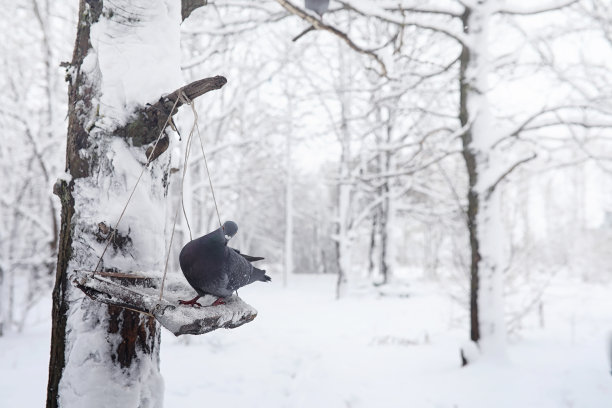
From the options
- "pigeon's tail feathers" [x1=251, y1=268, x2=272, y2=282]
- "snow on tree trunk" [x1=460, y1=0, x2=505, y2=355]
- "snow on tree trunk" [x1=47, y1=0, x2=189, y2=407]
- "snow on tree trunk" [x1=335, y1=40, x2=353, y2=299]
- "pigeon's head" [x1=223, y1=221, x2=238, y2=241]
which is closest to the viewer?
"snow on tree trunk" [x1=47, y1=0, x2=189, y2=407]

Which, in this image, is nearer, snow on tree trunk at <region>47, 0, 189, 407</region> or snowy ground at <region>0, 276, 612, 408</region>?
snow on tree trunk at <region>47, 0, 189, 407</region>

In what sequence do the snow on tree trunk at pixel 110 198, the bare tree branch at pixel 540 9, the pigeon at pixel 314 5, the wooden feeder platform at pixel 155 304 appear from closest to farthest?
1. the wooden feeder platform at pixel 155 304
2. the snow on tree trunk at pixel 110 198
3. the pigeon at pixel 314 5
4. the bare tree branch at pixel 540 9

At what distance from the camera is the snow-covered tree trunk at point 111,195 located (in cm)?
172

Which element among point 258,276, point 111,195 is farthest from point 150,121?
point 258,276

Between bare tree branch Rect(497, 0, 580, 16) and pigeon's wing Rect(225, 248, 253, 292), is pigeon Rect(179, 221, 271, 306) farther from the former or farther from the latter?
bare tree branch Rect(497, 0, 580, 16)

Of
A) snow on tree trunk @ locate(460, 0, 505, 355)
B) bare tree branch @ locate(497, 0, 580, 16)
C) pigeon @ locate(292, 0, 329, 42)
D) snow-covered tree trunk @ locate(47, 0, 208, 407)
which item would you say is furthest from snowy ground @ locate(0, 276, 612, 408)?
bare tree branch @ locate(497, 0, 580, 16)

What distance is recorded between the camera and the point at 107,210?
185 centimetres

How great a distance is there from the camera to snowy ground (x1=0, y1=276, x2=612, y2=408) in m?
3.82

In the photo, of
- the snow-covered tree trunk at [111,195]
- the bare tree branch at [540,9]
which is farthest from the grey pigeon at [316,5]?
the bare tree branch at [540,9]

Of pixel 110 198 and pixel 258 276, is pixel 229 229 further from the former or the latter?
pixel 110 198

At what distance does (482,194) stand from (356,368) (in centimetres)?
267

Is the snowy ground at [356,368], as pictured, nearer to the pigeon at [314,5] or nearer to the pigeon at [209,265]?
the pigeon at [209,265]

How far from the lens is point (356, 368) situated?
497 cm

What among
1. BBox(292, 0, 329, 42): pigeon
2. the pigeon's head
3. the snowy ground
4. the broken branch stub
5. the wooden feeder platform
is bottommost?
the snowy ground
